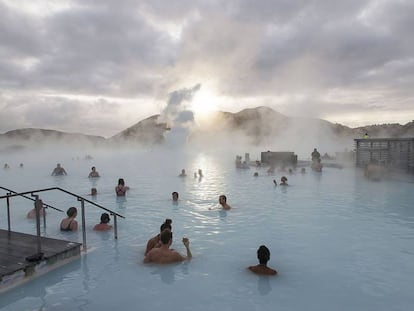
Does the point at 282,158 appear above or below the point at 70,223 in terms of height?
above

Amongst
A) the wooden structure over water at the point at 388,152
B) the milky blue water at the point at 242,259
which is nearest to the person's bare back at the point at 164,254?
the milky blue water at the point at 242,259

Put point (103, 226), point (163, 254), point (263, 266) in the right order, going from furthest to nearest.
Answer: point (103, 226) → point (163, 254) → point (263, 266)

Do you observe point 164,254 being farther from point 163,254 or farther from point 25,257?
point 25,257

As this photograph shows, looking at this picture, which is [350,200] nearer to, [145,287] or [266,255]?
[266,255]

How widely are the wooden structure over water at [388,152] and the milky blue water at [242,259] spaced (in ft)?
28.2

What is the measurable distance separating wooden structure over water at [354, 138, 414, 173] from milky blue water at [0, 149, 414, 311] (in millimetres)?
8605

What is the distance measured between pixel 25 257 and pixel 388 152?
960 inches

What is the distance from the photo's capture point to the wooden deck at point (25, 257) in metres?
5.40

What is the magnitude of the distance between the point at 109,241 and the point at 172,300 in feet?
11.4

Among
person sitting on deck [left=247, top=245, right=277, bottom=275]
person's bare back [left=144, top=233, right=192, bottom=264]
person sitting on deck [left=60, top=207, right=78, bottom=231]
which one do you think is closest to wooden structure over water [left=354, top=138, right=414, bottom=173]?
person sitting on deck [left=247, top=245, right=277, bottom=275]

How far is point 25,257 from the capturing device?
5906 mm

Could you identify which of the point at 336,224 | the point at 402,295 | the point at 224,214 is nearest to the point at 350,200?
the point at 336,224

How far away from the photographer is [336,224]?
999 centimetres

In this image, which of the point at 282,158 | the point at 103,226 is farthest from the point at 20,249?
the point at 282,158
